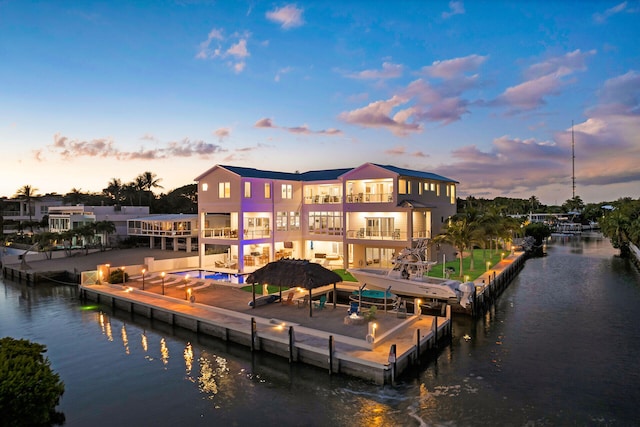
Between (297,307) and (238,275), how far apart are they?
10.3m

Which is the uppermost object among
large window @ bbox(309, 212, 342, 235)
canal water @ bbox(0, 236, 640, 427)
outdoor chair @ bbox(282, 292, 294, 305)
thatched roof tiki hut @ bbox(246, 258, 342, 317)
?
large window @ bbox(309, 212, 342, 235)

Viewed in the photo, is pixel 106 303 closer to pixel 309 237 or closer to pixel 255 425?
pixel 309 237

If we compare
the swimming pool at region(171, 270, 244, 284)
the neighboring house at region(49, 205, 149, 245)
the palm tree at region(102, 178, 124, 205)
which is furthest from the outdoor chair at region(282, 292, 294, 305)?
the palm tree at region(102, 178, 124, 205)

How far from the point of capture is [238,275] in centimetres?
3281

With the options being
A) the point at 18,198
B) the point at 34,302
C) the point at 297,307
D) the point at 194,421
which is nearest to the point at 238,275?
the point at 297,307

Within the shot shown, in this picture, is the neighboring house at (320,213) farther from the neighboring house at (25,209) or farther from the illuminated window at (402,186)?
the neighboring house at (25,209)

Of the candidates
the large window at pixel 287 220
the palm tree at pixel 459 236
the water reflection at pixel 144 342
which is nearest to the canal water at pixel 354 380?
the water reflection at pixel 144 342

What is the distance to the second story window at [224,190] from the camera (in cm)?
3653

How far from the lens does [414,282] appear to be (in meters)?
26.4

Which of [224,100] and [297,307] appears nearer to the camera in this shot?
[297,307]

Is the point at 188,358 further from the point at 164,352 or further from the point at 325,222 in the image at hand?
the point at 325,222

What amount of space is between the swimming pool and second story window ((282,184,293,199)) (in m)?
9.53

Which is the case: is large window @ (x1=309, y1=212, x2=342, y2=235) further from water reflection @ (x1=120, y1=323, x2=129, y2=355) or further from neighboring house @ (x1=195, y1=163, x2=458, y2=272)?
water reflection @ (x1=120, y1=323, x2=129, y2=355)

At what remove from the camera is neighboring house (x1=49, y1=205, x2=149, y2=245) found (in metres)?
54.6
